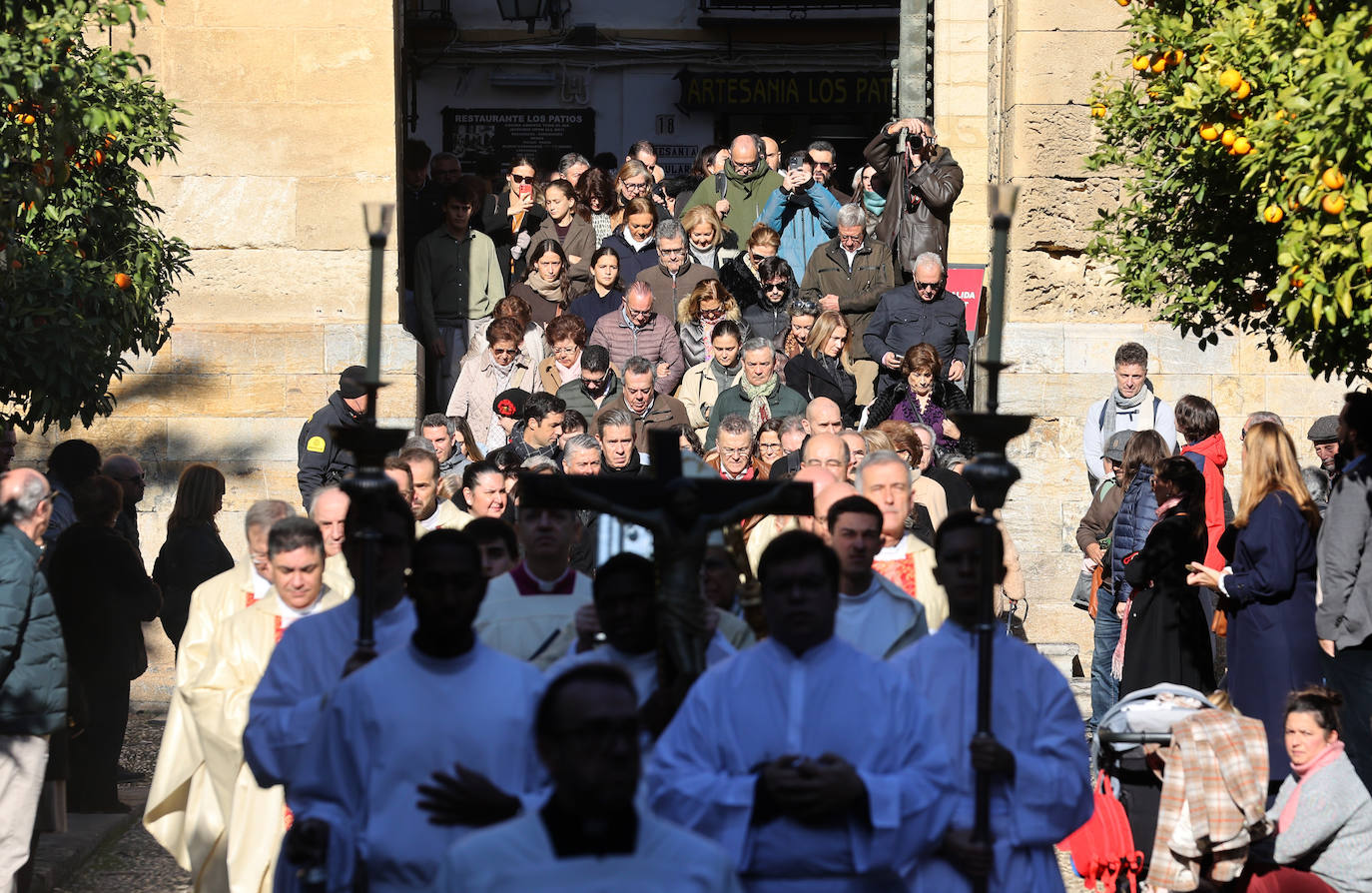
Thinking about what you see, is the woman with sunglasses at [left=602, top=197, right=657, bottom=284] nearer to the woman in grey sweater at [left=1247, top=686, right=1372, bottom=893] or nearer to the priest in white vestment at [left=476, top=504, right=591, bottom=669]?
the priest in white vestment at [left=476, top=504, right=591, bottom=669]

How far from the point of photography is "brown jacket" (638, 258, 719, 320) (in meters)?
13.3

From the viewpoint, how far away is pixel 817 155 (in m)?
14.8

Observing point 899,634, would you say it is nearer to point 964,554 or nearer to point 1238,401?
point 964,554

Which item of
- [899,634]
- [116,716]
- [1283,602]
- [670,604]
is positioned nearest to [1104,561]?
[1283,602]

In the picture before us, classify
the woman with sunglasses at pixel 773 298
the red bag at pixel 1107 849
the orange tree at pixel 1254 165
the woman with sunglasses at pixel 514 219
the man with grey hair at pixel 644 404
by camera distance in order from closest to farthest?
1. the orange tree at pixel 1254 165
2. the red bag at pixel 1107 849
3. the man with grey hair at pixel 644 404
4. the woman with sunglasses at pixel 773 298
5. the woman with sunglasses at pixel 514 219

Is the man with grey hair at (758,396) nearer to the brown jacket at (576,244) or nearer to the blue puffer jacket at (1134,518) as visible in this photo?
the blue puffer jacket at (1134,518)

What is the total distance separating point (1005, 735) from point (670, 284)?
8.28 m

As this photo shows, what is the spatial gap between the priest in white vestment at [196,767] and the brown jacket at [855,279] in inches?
256

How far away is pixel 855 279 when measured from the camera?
13492 mm

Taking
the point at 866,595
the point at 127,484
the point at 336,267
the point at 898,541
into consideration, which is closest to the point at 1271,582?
the point at 898,541

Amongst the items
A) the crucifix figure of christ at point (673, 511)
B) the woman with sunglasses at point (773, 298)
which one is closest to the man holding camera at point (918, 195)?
the woman with sunglasses at point (773, 298)

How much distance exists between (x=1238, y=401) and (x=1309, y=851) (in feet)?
21.9

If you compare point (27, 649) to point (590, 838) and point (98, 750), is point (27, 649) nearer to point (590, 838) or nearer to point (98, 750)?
point (98, 750)

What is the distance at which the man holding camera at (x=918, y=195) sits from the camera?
13672 millimetres
